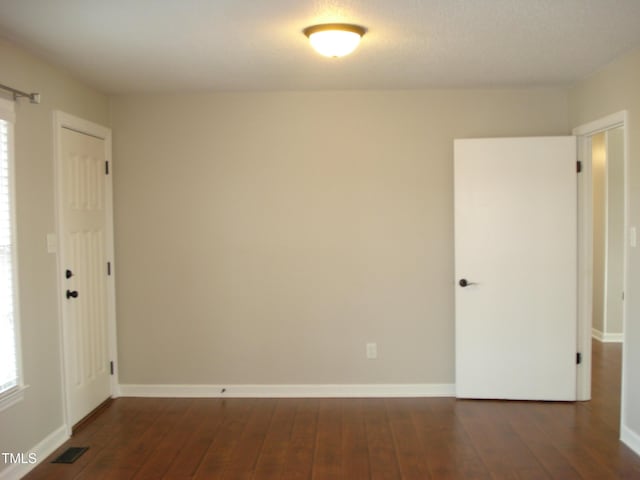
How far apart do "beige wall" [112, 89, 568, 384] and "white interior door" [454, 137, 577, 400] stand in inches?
7.7

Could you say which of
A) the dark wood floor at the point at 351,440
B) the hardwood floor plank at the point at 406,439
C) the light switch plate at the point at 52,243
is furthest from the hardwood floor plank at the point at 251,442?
the light switch plate at the point at 52,243

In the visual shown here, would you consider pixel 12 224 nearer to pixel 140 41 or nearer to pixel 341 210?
pixel 140 41

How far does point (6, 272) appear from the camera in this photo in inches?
108

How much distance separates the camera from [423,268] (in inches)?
158

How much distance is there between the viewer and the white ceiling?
2.38 metres

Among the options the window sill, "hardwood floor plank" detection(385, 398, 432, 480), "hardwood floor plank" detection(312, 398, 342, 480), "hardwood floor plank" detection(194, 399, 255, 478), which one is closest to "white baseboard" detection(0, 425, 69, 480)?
the window sill

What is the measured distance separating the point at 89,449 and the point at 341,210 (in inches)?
92.4

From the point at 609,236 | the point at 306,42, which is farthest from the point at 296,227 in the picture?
the point at 609,236

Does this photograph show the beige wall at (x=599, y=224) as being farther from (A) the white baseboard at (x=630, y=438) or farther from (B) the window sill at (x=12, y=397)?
(B) the window sill at (x=12, y=397)

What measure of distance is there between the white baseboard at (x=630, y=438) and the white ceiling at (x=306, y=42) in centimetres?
227

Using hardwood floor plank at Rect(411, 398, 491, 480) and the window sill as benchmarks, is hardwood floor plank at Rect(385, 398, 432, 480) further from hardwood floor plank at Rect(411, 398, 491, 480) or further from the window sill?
the window sill

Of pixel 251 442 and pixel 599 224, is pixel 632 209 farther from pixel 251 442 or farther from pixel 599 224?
pixel 599 224

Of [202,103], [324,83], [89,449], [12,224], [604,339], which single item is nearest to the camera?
[12,224]

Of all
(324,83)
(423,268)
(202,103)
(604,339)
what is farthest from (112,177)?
(604,339)
